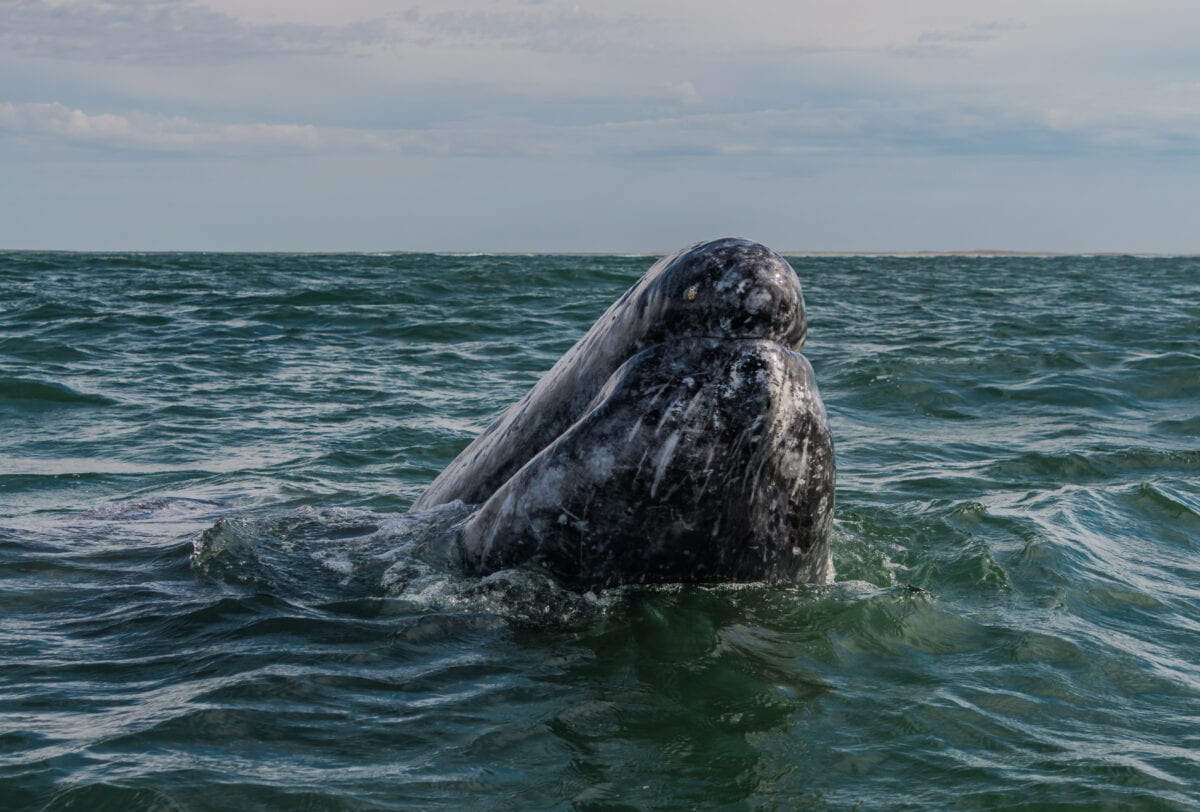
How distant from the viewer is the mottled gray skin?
488 centimetres

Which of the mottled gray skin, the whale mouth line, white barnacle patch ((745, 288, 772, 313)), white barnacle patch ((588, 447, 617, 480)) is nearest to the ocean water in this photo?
the mottled gray skin

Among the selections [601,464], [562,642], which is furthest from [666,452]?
[562,642]

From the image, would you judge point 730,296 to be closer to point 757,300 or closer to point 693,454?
point 757,300

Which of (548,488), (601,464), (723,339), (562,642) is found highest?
(723,339)

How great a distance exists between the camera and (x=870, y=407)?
1324 centimetres

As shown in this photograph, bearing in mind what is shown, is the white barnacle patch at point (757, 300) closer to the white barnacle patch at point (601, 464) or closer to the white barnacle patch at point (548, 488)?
the white barnacle patch at point (601, 464)

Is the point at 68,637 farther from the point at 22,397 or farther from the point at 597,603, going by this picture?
the point at 22,397

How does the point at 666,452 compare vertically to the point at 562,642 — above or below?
above

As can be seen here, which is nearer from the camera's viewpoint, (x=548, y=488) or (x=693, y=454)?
(x=693, y=454)

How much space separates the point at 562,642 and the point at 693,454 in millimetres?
922

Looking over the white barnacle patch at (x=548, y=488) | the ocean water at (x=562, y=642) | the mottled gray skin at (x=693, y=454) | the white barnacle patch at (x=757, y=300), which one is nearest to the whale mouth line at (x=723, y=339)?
the mottled gray skin at (x=693, y=454)

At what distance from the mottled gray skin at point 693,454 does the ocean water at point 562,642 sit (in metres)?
0.21

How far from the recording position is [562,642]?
492cm

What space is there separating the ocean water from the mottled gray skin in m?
0.21
